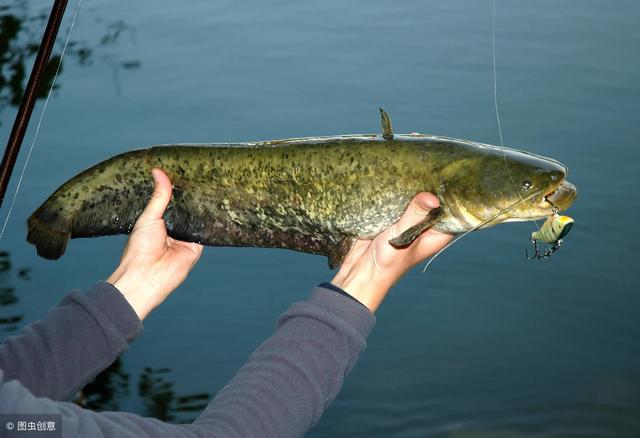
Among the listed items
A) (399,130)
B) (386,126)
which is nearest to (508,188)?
(386,126)

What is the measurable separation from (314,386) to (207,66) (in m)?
6.87

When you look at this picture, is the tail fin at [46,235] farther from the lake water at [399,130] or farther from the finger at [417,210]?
the lake water at [399,130]

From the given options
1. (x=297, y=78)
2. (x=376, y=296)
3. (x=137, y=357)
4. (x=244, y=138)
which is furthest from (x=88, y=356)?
(x=297, y=78)

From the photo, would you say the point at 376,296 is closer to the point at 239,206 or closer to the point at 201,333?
the point at 239,206

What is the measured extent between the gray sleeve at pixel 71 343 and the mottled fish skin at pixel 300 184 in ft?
1.30

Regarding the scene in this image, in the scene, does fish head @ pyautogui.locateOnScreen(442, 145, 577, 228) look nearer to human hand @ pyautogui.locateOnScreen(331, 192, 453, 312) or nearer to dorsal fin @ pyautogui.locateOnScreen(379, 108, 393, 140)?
human hand @ pyautogui.locateOnScreen(331, 192, 453, 312)

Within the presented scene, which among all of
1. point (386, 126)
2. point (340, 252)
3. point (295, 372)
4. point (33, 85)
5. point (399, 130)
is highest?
point (33, 85)

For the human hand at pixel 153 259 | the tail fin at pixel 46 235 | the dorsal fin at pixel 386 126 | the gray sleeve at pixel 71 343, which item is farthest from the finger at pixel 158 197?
the dorsal fin at pixel 386 126

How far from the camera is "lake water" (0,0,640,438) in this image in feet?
17.7

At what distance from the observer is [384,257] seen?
2.73m

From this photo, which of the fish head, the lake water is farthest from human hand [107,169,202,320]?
the lake water

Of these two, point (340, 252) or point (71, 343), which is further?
point (340, 252)

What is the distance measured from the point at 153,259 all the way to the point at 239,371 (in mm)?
775

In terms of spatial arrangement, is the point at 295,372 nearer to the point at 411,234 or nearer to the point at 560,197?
the point at 411,234
